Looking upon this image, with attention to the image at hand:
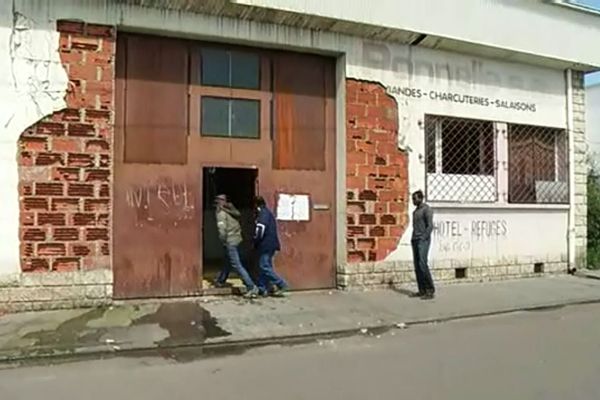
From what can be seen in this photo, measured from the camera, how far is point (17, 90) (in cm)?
977

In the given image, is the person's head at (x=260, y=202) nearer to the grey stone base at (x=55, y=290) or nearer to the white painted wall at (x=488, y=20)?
the grey stone base at (x=55, y=290)

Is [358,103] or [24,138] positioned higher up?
[358,103]

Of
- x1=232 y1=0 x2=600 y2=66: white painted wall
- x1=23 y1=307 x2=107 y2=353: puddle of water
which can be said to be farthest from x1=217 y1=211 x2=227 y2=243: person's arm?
x1=232 y1=0 x2=600 y2=66: white painted wall

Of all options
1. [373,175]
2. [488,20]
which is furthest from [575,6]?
[373,175]

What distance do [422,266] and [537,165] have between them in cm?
507

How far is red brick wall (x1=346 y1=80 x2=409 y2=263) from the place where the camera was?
39.9 feet

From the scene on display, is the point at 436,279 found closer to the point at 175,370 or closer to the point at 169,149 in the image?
the point at 169,149

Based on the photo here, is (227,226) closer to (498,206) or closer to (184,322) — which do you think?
(184,322)

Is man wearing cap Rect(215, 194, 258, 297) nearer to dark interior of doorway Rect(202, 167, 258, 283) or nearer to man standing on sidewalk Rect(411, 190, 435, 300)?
dark interior of doorway Rect(202, 167, 258, 283)

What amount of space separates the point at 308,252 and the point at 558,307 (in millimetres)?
4491

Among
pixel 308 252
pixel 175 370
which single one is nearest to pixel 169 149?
pixel 308 252

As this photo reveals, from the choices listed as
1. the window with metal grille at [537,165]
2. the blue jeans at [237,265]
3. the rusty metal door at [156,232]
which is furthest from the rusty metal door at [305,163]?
the window with metal grille at [537,165]

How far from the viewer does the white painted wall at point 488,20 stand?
11.8 m

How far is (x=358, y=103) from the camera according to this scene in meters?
12.3
